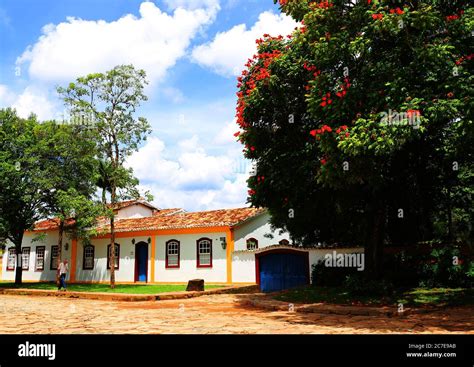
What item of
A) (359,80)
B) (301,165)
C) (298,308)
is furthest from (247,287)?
(359,80)

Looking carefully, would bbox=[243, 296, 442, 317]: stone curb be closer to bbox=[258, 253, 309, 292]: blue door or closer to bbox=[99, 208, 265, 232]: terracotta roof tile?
bbox=[258, 253, 309, 292]: blue door

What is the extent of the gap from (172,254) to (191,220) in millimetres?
2459

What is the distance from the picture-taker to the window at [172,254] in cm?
2809

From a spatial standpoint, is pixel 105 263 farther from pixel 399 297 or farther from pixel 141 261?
pixel 399 297

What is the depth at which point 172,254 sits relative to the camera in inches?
1115

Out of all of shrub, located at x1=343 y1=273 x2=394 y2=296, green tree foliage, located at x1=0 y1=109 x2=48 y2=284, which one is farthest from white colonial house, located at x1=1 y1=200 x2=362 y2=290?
shrub, located at x1=343 y1=273 x2=394 y2=296

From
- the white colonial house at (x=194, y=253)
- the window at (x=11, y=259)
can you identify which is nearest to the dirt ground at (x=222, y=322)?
the white colonial house at (x=194, y=253)

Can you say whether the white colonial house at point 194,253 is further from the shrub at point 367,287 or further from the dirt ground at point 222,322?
the dirt ground at point 222,322

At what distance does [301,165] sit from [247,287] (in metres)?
11.6

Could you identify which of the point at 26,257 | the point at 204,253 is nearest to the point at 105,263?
the point at 204,253

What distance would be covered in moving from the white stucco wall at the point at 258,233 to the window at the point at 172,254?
166 inches

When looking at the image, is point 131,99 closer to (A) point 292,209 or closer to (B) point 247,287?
(B) point 247,287

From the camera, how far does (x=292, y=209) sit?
13797 millimetres
